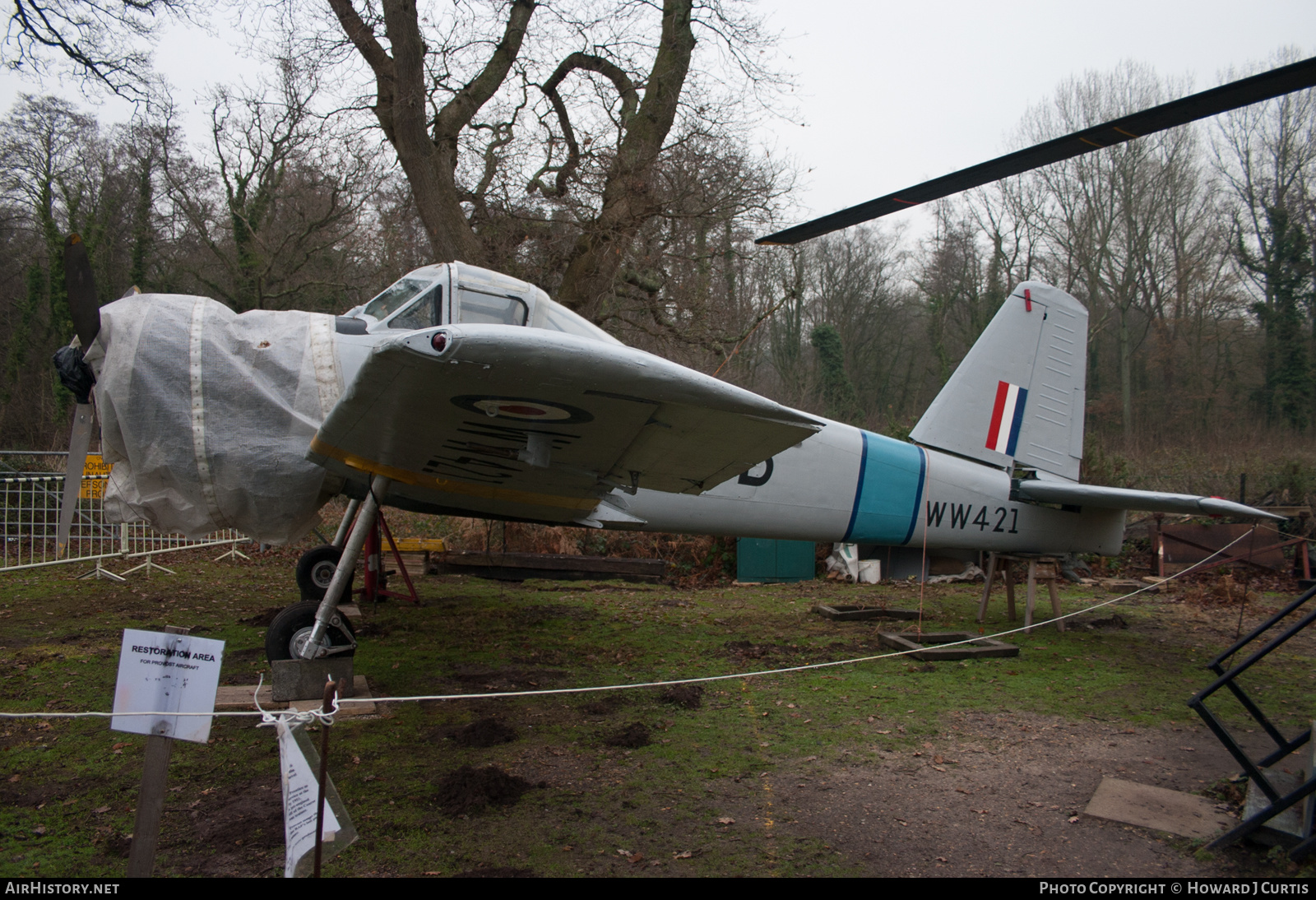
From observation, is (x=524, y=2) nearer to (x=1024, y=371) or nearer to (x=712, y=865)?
(x=1024, y=371)

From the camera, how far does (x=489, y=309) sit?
476 cm

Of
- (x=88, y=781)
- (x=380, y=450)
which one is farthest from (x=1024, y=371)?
(x=88, y=781)

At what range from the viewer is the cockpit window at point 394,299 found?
493 centimetres

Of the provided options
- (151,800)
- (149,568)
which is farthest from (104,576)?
(151,800)

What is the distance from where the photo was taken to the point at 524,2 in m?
10.4

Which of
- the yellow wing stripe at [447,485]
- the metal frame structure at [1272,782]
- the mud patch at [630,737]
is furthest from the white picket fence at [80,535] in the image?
the metal frame structure at [1272,782]

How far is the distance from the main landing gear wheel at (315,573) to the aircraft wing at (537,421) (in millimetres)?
1799

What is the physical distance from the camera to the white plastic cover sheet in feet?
13.7

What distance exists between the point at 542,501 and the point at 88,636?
13.3 ft

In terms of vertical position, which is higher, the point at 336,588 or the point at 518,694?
the point at 336,588

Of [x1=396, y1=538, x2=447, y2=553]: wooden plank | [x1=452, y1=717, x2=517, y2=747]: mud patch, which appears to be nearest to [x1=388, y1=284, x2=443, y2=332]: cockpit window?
[x1=452, y1=717, x2=517, y2=747]: mud patch

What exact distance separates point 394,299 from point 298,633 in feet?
7.41

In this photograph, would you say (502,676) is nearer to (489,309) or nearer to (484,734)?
(484,734)

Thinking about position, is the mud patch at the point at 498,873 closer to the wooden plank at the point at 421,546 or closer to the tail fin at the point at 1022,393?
the tail fin at the point at 1022,393
